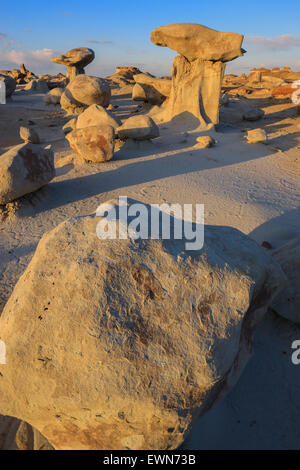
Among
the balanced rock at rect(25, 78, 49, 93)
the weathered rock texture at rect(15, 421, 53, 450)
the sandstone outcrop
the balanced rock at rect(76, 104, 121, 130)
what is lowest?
the weathered rock texture at rect(15, 421, 53, 450)

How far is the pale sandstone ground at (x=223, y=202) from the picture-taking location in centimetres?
184

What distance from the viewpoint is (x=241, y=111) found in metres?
10.1

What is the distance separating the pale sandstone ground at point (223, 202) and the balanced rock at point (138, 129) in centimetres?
21

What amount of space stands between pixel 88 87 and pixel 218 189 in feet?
25.1

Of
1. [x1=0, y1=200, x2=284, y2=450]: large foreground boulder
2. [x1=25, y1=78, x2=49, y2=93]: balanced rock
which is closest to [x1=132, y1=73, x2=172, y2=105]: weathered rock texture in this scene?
[x1=0, y1=200, x2=284, y2=450]: large foreground boulder

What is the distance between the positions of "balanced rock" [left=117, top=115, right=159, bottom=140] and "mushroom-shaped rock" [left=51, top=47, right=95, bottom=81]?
9.91 m

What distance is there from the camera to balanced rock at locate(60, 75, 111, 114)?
10258 mm

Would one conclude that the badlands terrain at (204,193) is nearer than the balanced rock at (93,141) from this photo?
Yes

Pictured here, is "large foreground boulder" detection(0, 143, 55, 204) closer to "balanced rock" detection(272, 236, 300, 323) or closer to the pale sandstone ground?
the pale sandstone ground

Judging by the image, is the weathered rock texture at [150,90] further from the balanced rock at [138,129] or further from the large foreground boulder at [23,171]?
the large foreground boulder at [23,171]

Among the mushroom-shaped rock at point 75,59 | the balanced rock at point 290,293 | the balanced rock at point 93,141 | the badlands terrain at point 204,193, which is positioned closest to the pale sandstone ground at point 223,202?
the badlands terrain at point 204,193

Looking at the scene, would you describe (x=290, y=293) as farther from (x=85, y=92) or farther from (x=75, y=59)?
(x=75, y=59)

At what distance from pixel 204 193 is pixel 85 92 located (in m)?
7.68

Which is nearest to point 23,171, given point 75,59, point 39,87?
point 75,59
